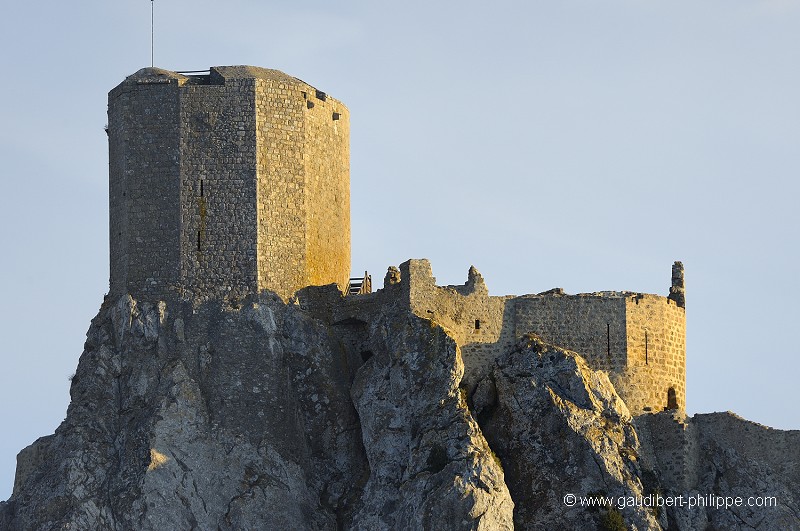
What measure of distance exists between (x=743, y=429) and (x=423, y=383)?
10.2 metres

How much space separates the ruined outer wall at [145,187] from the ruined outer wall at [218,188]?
0.38 meters

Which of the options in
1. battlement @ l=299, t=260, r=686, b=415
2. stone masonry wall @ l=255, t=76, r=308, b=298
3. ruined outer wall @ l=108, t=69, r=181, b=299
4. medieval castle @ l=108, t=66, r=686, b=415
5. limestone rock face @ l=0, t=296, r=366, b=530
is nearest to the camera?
limestone rock face @ l=0, t=296, r=366, b=530

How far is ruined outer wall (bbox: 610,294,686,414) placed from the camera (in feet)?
243

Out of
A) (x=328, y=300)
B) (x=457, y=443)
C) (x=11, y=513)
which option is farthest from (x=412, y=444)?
(x=11, y=513)

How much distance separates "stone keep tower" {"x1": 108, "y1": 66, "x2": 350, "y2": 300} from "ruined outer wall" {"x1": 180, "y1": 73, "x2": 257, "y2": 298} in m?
0.03

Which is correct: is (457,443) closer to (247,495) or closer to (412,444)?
(412,444)

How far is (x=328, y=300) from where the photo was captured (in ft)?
248

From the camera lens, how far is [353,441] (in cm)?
7344

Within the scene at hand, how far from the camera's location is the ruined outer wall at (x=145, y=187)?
245 ft

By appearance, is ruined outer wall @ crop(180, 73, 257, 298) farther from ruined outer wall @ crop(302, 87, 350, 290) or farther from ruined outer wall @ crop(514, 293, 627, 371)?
ruined outer wall @ crop(514, 293, 627, 371)

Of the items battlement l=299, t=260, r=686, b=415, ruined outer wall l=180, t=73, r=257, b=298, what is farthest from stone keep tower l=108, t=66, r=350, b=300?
battlement l=299, t=260, r=686, b=415

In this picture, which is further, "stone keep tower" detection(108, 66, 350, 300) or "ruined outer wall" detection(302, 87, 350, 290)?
"ruined outer wall" detection(302, 87, 350, 290)

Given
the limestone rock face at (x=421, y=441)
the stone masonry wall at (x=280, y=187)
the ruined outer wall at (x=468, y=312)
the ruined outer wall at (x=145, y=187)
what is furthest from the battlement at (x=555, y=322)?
the ruined outer wall at (x=145, y=187)

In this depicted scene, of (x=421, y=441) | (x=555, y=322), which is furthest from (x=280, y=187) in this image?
(x=421, y=441)
